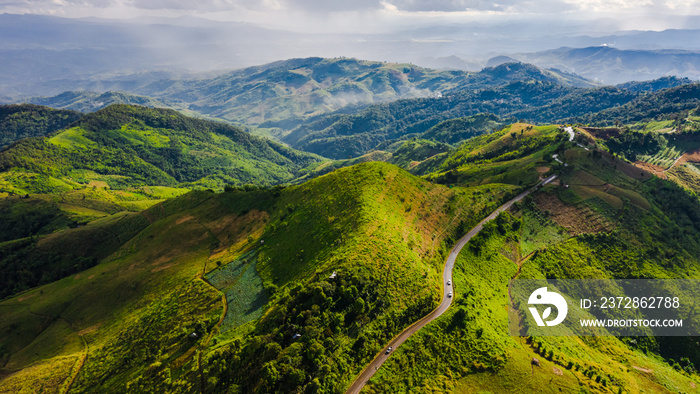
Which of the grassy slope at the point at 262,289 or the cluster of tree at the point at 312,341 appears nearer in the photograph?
the cluster of tree at the point at 312,341

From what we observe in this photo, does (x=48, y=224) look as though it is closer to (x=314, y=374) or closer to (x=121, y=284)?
(x=121, y=284)

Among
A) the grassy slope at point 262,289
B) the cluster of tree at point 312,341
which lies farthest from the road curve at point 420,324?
the grassy slope at point 262,289

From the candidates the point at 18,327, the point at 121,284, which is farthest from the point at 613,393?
the point at 18,327

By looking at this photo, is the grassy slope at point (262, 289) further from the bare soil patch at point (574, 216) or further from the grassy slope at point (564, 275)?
the bare soil patch at point (574, 216)

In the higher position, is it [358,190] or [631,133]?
[631,133]

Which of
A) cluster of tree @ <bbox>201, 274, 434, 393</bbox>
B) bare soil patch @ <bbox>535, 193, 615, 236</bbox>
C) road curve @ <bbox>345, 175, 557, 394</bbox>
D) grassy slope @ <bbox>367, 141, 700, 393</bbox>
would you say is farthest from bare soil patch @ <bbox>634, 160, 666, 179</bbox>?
cluster of tree @ <bbox>201, 274, 434, 393</bbox>

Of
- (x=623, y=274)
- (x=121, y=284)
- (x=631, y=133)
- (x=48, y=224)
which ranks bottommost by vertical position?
(x=48, y=224)
